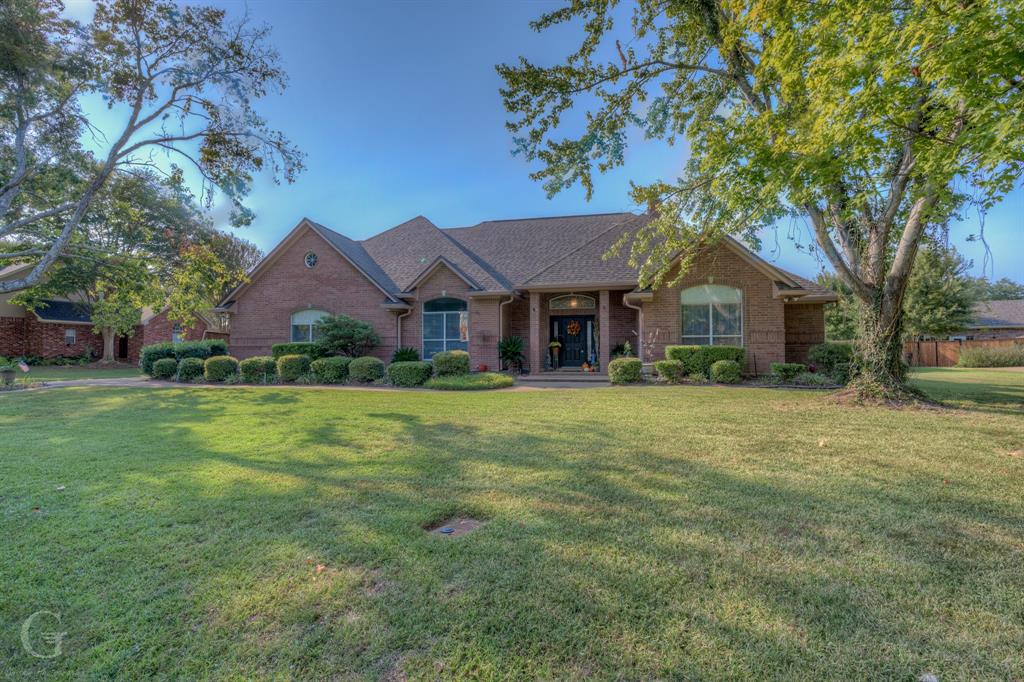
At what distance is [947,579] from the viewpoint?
2764mm

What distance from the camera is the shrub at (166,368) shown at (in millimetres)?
16766

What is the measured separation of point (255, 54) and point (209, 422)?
13.2 meters

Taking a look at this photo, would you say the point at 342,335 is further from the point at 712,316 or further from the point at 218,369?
the point at 712,316

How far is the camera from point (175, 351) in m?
18.9

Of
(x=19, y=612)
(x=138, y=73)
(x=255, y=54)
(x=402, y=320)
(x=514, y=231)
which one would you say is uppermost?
(x=255, y=54)

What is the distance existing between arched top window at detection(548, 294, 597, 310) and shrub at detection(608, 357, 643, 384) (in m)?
4.74

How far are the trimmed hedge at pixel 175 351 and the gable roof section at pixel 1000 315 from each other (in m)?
53.1

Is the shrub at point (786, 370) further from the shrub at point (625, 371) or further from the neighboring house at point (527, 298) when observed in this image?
the shrub at point (625, 371)

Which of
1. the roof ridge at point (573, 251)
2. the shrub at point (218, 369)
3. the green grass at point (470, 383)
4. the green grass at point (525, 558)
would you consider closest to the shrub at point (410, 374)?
the green grass at point (470, 383)

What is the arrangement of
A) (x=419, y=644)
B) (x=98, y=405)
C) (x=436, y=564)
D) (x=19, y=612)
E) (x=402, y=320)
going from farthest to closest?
(x=402, y=320), (x=98, y=405), (x=436, y=564), (x=19, y=612), (x=419, y=644)

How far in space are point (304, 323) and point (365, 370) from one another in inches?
241

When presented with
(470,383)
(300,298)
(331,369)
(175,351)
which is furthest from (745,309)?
(175,351)

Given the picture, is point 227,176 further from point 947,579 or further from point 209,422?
point 947,579

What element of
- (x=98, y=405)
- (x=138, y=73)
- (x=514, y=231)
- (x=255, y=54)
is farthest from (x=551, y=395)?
(x=138, y=73)
